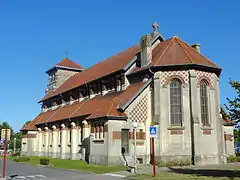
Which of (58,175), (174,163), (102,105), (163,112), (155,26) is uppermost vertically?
(155,26)

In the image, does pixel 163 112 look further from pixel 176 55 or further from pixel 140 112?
pixel 176 55

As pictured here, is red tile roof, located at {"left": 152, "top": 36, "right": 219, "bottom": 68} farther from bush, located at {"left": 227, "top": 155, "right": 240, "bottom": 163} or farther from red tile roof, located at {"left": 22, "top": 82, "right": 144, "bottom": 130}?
bush, located at {"left": 227, "top": 155, "right": 240, "bottom": 163}

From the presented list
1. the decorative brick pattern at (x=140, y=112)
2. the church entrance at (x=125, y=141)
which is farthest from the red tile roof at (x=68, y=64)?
the church entrance at (x=125, y=141)

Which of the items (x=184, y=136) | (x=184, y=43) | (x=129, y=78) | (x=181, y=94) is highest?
(x=184, y=43)

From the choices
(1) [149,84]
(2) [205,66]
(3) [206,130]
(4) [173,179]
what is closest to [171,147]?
(3) [206,130]

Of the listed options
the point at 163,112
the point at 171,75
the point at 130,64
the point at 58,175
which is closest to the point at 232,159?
the point at 163,112

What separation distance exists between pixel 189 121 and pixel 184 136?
150 centimetres

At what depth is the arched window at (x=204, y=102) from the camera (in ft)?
98.3

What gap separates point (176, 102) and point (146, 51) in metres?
6.29

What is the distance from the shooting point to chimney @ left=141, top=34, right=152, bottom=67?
3189 centimetres

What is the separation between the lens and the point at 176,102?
29.7 meters

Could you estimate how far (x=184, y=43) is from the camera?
34.3 metres

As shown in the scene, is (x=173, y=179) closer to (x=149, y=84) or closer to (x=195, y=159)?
(x=195, y=159)

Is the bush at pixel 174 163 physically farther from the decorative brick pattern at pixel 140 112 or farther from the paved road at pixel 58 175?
the paved road at pixel 58 175
